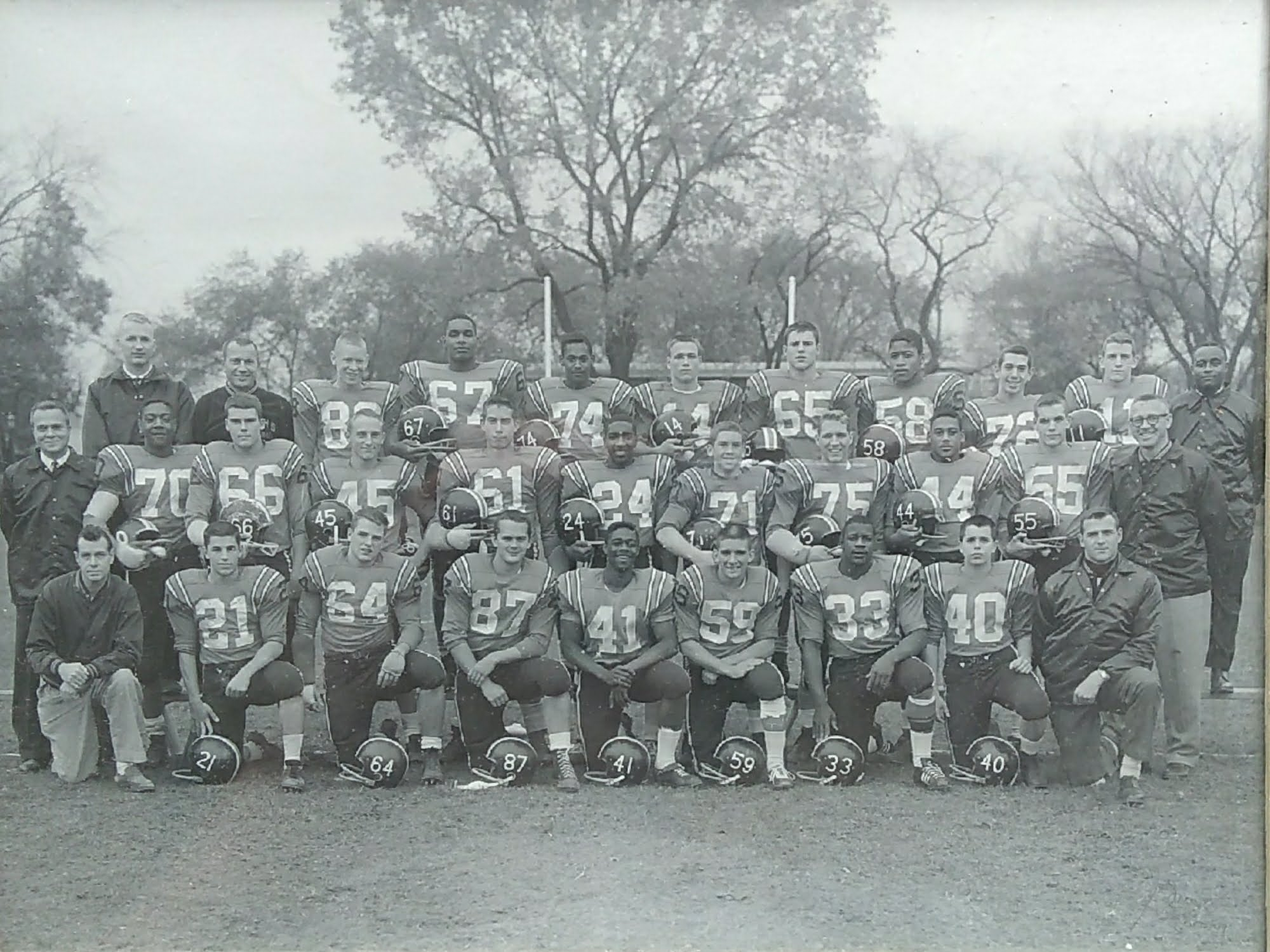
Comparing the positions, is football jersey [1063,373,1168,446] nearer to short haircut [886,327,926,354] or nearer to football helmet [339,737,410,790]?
short haircut [886,327,926,354]

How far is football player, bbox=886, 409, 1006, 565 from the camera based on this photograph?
183 inches

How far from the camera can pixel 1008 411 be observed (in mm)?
4746

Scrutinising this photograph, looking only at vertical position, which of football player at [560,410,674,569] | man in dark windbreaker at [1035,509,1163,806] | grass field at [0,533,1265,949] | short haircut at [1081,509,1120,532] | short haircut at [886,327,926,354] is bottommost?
grass field at [0,533,1265,949]

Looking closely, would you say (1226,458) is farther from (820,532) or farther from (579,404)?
(579,404)

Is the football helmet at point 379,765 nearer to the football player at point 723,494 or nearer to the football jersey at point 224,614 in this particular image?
the football jersey at point 224,614

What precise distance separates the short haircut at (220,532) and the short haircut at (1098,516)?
2872 mm

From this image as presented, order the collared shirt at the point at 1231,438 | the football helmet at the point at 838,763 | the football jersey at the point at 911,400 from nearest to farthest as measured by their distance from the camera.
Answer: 1. the collared shirt at the point at 1231,438
2. the football helmet at the point at 838,763
3. the football jersey at the point at 911,400

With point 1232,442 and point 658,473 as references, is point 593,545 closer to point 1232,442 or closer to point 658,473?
point 658,473

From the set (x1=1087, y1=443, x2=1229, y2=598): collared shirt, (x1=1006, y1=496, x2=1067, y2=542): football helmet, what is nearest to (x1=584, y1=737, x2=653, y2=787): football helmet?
(x1=1006, y1=496, x2=1067, y2=542): football helmet

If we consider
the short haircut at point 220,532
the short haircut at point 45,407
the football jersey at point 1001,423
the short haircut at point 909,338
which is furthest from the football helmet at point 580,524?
the short haircut at point 45,407

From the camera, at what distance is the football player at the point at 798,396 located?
474 centimetres

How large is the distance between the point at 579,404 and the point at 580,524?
0.44 m

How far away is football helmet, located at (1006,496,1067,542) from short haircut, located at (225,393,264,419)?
2.64m

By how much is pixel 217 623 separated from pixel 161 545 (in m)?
0.37
